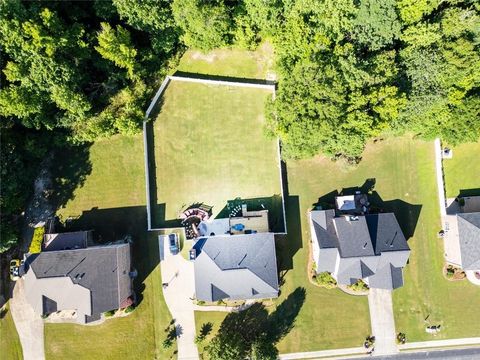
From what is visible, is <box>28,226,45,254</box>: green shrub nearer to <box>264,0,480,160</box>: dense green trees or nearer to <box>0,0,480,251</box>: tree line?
<box>0,0,480,251</box>: tree line

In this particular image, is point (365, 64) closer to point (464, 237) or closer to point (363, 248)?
Result: point (363, 248)

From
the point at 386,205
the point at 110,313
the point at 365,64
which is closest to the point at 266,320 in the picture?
the point at 110,313

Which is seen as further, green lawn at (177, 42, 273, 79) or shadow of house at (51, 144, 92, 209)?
green lawn at (177, 42, 273, 79)

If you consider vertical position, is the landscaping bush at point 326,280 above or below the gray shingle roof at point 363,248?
below

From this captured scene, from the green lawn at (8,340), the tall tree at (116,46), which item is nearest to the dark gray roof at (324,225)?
the tall tree at (116,46)

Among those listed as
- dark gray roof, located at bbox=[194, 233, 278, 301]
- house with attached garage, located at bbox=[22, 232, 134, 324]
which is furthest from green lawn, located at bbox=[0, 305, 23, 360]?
dark gray roof, located at bbox=[194, 233, 278, 301]

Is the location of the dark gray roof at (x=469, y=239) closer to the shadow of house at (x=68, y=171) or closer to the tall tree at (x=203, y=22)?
the tall tree at (x=203, y=22)
